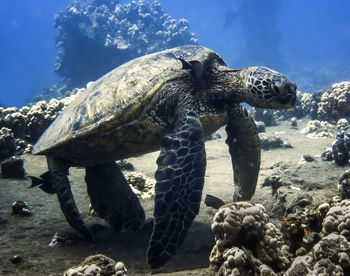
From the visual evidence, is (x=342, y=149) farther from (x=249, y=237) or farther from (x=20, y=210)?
(x=20, y=210)

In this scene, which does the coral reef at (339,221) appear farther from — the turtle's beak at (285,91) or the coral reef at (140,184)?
the coral reef at (140,184)

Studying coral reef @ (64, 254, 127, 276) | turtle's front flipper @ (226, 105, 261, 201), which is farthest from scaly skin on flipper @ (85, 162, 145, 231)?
coral reef @ (64, 254, 127, 276)

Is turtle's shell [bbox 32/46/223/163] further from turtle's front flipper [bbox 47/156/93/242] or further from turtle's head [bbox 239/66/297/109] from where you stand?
turtle's head [bbox 239/66/297/109]

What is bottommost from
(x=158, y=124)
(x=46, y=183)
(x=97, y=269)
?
(x=97, y=269)

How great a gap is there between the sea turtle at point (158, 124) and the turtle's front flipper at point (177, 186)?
0.01 metres

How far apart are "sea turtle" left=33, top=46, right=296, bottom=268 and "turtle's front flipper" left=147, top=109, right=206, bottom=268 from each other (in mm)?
15

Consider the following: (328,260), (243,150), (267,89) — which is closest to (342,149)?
(243,150)

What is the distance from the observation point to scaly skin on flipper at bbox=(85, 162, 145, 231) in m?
4.32

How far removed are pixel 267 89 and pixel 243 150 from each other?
133 cm

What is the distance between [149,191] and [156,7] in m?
28.4

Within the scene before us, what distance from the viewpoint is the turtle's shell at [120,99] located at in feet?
13.3

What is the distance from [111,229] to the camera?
448cm

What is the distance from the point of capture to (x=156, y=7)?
29.4 metres

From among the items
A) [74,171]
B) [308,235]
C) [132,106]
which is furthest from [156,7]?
[308,235]
